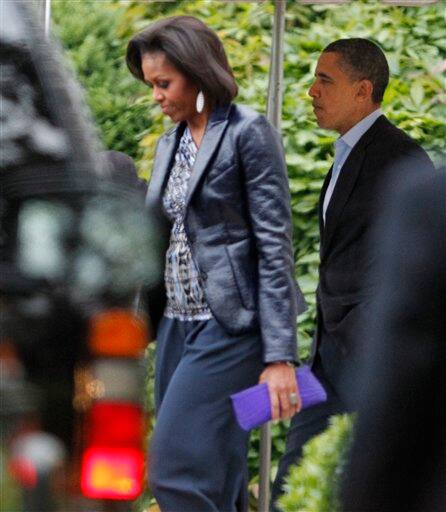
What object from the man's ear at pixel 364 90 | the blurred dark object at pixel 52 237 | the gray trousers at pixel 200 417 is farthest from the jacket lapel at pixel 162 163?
the blurred dark object at pixel 52 237

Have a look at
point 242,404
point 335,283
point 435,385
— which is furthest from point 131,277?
point 335,283

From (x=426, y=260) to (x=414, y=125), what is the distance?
631cm

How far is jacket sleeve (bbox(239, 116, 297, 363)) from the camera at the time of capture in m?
6.00

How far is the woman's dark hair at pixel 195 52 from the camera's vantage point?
241 inches

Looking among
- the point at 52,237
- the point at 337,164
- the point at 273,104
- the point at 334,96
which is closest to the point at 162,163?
the point at 337,164

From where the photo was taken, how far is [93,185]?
3557mm

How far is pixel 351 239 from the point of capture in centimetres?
682

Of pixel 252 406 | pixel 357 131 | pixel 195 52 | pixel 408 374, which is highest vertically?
pixel 408 374

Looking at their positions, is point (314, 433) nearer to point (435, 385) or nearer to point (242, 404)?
point (242, 404)

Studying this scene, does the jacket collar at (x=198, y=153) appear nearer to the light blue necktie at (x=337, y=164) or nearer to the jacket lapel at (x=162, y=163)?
the jacket lapel at (x=162, y=163)

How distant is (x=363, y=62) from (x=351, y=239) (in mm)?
817

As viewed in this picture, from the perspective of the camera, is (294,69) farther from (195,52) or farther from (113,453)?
(113,453)

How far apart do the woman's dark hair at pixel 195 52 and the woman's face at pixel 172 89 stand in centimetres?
2

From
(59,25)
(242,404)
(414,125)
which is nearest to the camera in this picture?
(242,404)
